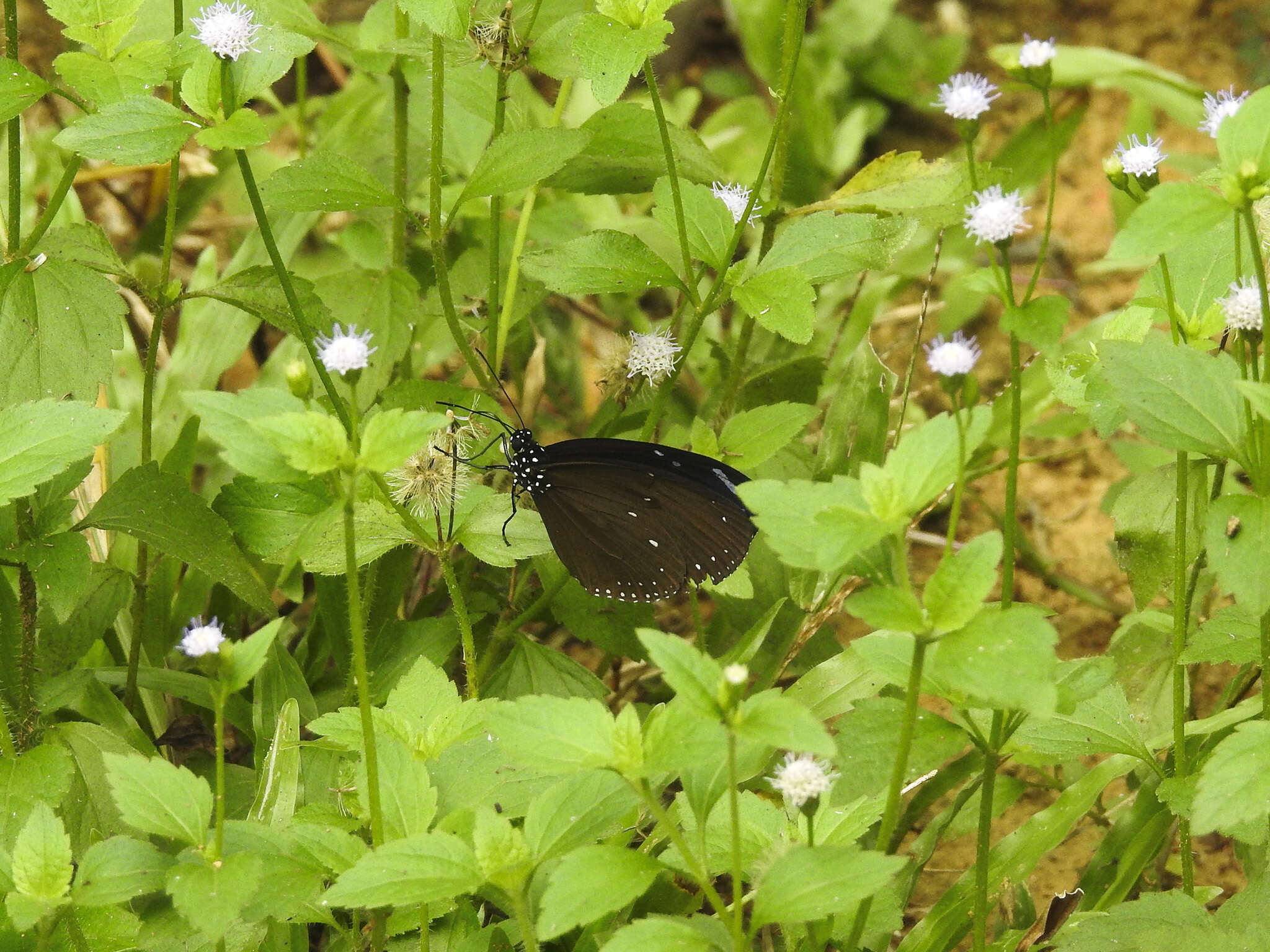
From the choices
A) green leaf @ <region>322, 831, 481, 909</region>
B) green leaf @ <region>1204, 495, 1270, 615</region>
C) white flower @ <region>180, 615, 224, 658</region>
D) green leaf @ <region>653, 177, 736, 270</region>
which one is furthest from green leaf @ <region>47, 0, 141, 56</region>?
green leaf @ <region>1204, 495, 1270, 615</region>

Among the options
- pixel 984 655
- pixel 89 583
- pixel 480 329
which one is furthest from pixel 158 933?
pixel 480 329

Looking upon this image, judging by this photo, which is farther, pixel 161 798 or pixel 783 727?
pixel 161 798

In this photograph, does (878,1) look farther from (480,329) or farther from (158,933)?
(158,933)

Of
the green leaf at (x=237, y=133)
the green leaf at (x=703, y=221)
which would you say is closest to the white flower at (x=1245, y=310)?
the green leaf at (x=703, y=221)

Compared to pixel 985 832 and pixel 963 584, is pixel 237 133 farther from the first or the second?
pixel 985 832

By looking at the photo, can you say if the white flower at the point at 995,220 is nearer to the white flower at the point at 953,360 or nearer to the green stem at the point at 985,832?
the white flower at the point at 953,360

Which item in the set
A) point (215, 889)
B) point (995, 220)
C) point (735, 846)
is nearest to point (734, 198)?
point (995, 220)

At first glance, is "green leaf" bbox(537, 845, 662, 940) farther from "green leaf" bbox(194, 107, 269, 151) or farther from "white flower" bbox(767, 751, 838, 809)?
"green leaf" bbox(194, 107, 269, 151)
